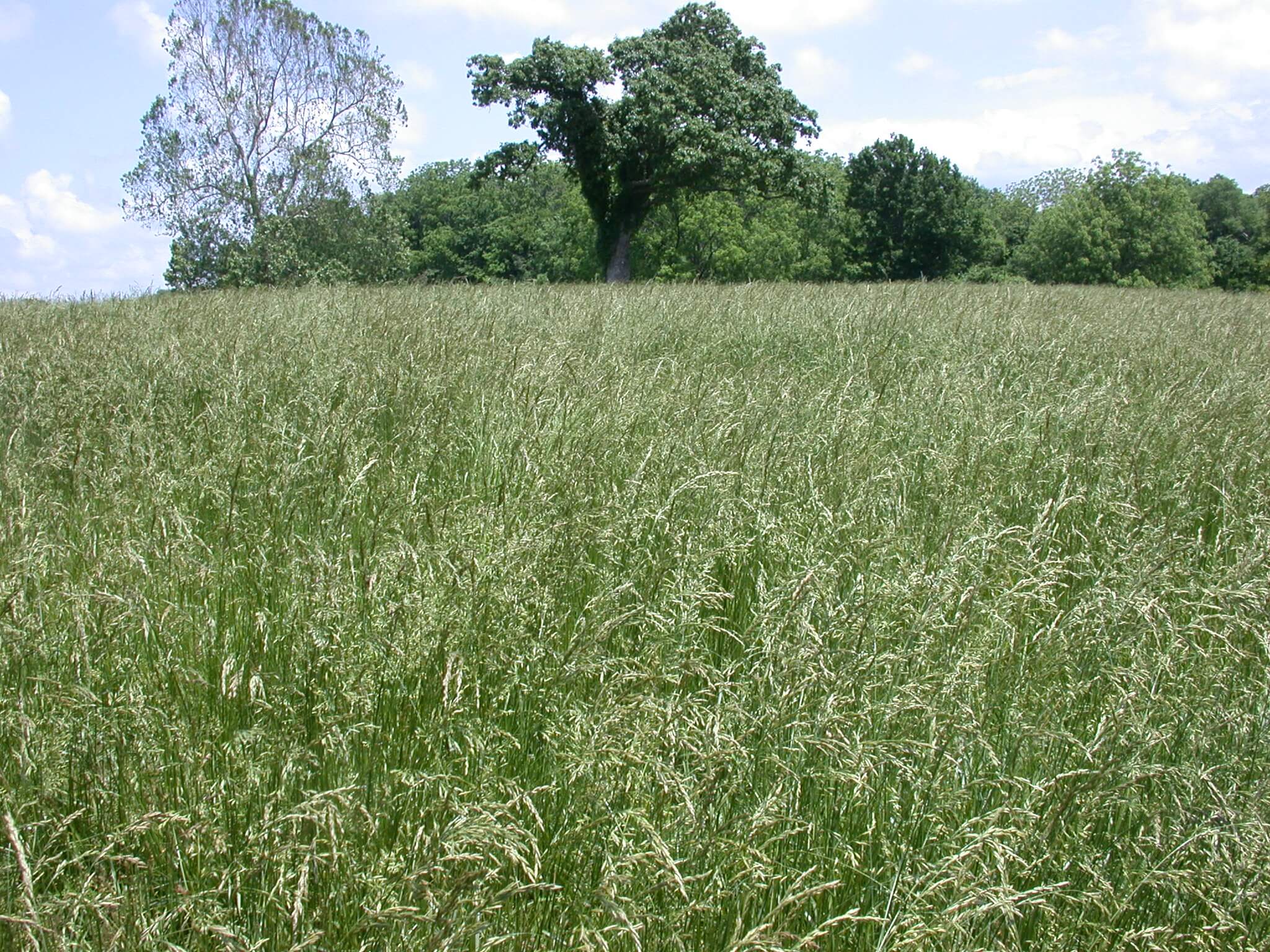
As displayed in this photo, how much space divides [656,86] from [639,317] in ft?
62.0

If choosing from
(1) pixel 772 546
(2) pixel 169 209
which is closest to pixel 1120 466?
(1) pixel 772 546

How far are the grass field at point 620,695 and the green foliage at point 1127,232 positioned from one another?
46.5 m

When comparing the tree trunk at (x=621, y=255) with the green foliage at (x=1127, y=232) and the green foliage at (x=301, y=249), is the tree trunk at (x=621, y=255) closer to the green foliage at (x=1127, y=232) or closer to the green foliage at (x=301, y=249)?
the green foliage at (x=301, y=249)

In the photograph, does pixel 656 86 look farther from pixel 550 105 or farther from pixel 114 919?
pixel 114 919

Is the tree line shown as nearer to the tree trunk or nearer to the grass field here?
the tree trunk

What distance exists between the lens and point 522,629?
72.2 inches

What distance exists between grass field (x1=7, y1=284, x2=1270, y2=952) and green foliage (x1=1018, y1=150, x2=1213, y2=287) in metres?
46.5

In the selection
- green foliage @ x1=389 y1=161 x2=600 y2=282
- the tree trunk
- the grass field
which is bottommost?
the grass field

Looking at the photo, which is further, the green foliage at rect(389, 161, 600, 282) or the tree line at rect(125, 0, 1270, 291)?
the green foliage at rect(389, 161, 600, 282)

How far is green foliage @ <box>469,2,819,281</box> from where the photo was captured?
75.8 ft

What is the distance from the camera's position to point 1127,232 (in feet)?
146

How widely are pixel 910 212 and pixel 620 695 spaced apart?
175ft

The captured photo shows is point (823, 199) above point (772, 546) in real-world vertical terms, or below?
above

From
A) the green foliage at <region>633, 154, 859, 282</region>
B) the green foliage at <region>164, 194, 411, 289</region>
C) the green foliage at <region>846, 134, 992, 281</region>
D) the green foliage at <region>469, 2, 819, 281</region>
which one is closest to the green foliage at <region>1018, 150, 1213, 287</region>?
the green foliage at <region>846, 134, 992, 281</region>
